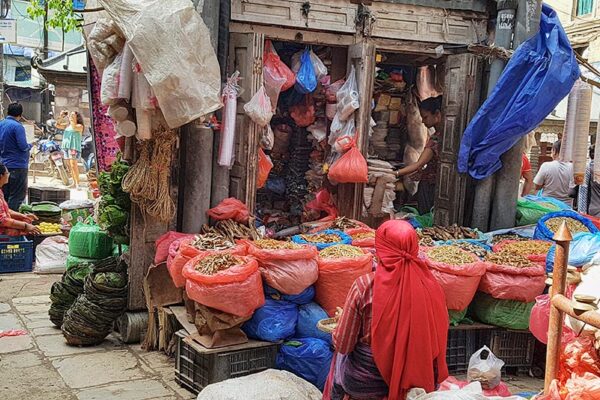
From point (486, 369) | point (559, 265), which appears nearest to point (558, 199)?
point (486, 369)

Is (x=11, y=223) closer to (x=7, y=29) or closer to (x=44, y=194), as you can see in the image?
(x=44, y=194)

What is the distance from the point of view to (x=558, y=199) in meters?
9.17

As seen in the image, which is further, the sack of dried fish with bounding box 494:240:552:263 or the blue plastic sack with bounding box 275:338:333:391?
the sack of dried fish with bounding box 494:240:552:263

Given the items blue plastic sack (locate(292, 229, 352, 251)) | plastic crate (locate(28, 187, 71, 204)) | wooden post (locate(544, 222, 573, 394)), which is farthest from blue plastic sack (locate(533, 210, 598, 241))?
plastic crate (locate(28, 187, 71, 204))

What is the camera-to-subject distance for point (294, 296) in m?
5.44

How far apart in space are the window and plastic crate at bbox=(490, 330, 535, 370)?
53.8 ft

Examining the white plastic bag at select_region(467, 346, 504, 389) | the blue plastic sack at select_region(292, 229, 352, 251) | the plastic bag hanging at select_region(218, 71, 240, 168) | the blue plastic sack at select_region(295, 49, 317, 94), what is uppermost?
the blue plastic sack at select_region(295, 49, 317, 94)

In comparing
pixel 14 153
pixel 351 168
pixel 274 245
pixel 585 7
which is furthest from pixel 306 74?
pixel 585 7

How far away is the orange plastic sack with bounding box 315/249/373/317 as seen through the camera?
217 inches

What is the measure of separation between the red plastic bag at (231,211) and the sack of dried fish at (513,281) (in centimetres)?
258

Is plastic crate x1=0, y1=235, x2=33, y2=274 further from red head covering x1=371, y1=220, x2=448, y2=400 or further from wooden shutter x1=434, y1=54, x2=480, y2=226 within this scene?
red head covering x1=371, y1=220, x2=448, y2=400

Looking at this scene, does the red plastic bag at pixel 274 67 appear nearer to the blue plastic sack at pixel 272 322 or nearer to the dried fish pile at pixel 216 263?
the dried fish pile at pixel 216 263

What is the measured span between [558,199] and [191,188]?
5.42m

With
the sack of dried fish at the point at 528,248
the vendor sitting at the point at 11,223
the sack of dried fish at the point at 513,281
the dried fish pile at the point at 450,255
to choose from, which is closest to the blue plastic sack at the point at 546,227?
the sack of dried fish at the point at 528,248
